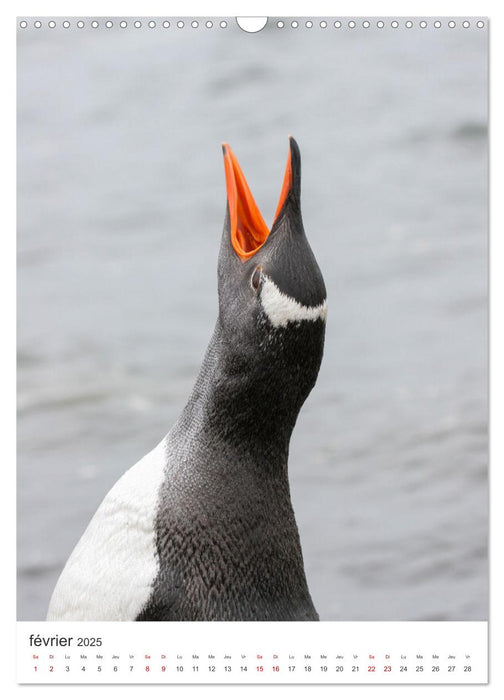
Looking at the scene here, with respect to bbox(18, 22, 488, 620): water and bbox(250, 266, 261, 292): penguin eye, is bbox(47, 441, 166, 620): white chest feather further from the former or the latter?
bbox(18, 22, 488, 620): water

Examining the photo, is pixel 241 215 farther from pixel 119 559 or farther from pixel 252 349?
pixel 119 559

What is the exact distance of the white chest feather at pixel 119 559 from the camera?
255cm

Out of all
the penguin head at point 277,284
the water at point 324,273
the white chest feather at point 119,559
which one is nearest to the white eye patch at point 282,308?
the penguin head at point 277,284

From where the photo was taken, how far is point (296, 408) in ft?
8.55

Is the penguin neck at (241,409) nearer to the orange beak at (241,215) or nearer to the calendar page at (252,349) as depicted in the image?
the calendar page at (252,349)

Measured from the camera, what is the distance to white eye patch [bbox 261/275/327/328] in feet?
8.03

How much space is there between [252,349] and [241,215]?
0.88 ft

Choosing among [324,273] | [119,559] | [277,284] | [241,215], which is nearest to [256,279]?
[277,284]

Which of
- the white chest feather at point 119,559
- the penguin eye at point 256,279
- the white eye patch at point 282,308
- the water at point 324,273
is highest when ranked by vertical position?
the water at point 324,273

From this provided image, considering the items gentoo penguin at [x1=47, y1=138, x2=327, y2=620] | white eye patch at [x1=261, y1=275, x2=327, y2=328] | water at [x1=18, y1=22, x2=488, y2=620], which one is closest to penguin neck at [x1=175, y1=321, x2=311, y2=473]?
gentoo penguin at [x1=47, y1=138, x2=327, y2=620]

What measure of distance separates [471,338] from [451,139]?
687mm
